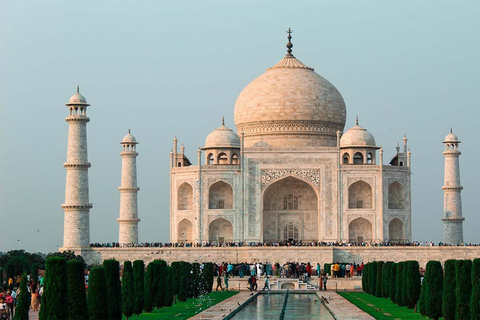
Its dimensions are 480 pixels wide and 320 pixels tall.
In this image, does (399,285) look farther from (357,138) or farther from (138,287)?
(357,138)

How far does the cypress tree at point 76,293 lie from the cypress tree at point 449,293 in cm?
590

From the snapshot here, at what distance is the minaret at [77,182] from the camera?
102ft

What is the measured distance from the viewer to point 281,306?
19500mm

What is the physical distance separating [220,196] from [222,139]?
2149 millimetres

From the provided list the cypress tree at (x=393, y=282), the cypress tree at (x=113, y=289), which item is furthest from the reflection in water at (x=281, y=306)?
the cypress tree at (x=113, y=289)

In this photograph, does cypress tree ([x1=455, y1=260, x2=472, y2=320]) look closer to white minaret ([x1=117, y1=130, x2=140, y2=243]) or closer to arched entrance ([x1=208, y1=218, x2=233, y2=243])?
arched entrance ([x1=208, y1=218, x2=233, y2=243])

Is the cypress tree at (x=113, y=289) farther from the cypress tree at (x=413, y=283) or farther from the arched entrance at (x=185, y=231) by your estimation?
the arched entrance at (x=185, y=231)

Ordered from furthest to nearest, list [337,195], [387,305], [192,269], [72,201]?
[337,195]
[72,201]
[192,269]
[387,305]

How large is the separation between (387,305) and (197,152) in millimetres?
15601

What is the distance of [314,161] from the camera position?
34.6 m

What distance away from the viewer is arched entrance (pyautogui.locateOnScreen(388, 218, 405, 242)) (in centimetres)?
3494

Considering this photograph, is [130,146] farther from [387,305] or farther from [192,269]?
[387,305]

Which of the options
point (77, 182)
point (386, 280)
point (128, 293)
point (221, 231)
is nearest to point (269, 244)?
point (221, 231)

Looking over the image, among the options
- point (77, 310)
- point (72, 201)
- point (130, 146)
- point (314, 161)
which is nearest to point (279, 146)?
point (314, 161)
